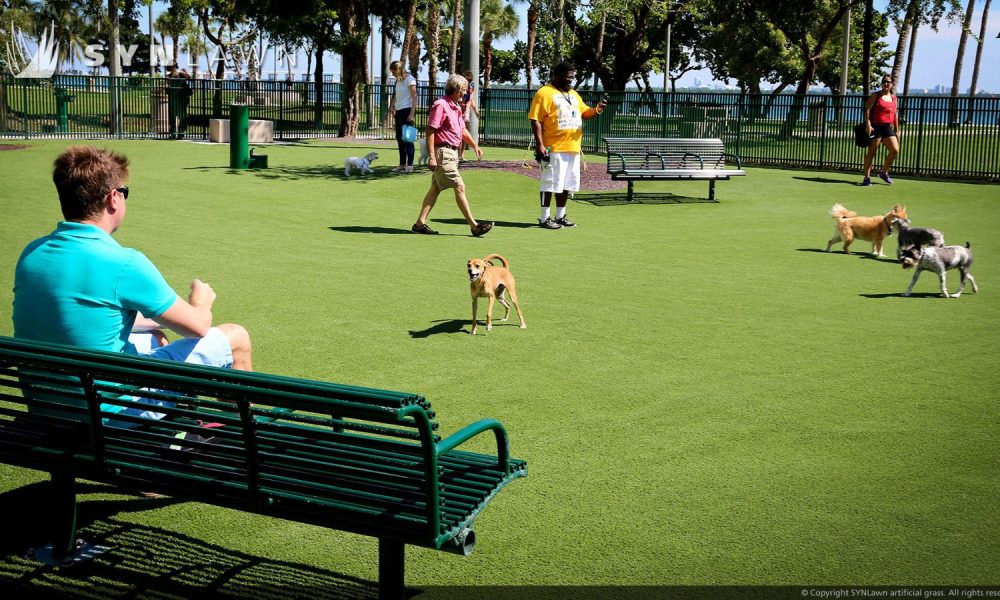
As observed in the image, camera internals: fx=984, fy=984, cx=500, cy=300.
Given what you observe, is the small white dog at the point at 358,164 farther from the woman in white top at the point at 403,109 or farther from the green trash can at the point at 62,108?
the green trash can at the point at 62,108

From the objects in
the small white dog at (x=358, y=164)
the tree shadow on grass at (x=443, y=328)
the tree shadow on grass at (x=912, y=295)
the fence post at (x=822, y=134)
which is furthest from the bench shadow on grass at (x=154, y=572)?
the fence post at (x=822, y=134)

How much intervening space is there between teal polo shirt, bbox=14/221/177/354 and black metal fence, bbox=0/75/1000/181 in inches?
846

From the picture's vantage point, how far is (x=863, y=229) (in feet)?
40.8

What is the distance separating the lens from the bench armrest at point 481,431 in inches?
131

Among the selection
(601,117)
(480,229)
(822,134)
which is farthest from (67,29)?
(480,229)

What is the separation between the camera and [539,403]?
6230 millimetres

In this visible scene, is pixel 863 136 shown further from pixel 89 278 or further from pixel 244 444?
pixel 244 444

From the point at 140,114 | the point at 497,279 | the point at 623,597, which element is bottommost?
the point at 623,597

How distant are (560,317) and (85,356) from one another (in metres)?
5.54

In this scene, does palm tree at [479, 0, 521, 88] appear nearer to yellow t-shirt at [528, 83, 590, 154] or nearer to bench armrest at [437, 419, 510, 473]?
yellow t-shirt at [528, 83, 590, 154]

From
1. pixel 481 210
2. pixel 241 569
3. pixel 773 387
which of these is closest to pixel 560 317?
pixel 773 387

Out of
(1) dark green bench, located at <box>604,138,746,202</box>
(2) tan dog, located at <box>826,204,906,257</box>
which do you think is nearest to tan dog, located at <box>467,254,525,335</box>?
(2) tan dog, located at <box>826,204,906,257</box>

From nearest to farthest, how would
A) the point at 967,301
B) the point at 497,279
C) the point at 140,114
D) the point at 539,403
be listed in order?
the point at 539,403 → the point at 497,279 → the point at 967,301 → the point at 140,114

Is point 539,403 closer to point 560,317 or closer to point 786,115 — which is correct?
point 560,317
